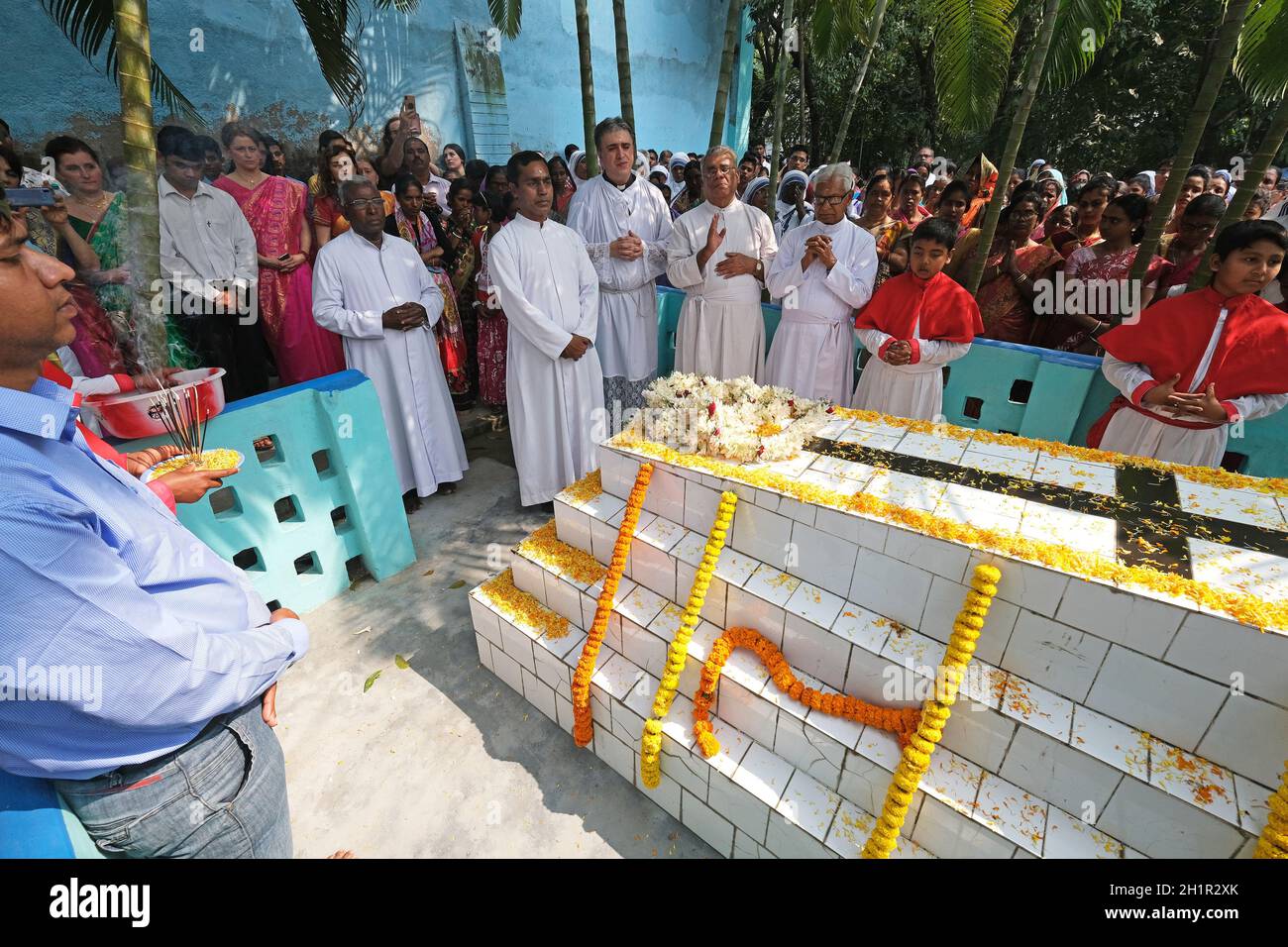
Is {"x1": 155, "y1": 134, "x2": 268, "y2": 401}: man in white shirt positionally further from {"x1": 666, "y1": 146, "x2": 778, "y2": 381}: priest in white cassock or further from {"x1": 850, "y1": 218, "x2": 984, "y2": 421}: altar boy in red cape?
{"x1": 850, "y1": 218, "x2": 984, "y2": 421}: altar boy in red cape

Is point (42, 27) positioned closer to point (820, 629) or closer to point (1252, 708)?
point (820, 629)

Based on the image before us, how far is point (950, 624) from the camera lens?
6.98 ft

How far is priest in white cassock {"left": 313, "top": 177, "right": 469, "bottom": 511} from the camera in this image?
174 inches

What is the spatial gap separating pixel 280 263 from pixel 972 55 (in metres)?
7.04

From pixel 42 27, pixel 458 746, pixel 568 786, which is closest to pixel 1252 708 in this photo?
pixel 568 786

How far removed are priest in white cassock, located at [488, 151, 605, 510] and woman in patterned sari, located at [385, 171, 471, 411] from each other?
158 centimetres

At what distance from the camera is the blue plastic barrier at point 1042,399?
3.38 meters

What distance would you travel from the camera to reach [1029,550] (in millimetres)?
1956

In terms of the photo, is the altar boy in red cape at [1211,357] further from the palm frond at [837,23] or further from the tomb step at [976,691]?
the palm frond at [837,23]

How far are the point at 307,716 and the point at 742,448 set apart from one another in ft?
8.73

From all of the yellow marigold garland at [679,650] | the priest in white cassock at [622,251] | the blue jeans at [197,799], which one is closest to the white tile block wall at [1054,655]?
the yellow marigold garland at [679,650]

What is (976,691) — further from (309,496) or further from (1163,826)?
(309,496)

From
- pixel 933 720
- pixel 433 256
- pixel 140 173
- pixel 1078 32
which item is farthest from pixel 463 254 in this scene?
pixel 1078 32

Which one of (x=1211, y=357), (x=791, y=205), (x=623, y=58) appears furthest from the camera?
(x=791, y=205)
